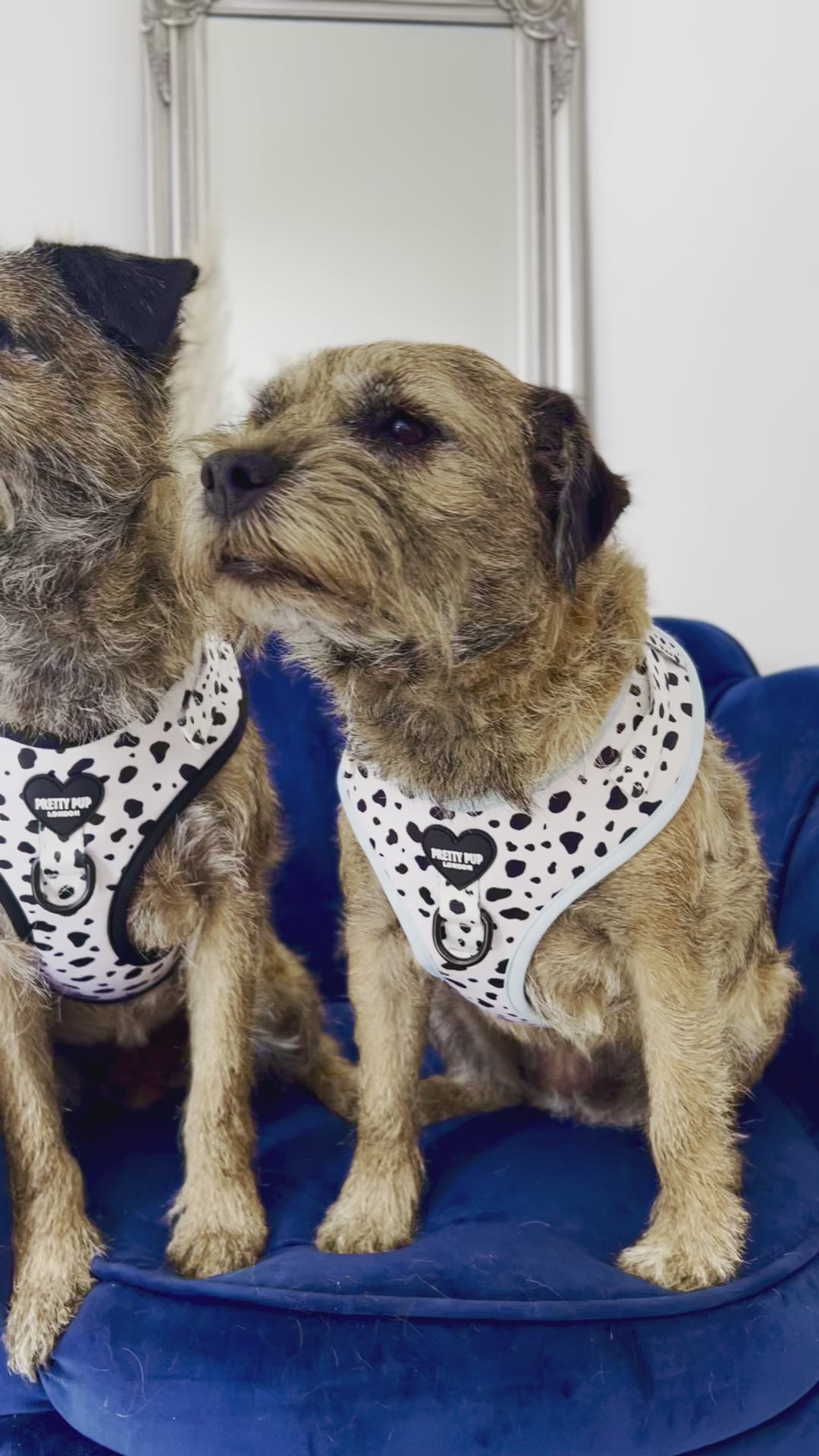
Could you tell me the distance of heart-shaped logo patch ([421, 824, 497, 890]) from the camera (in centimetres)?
125

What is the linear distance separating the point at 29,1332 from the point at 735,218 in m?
2.03

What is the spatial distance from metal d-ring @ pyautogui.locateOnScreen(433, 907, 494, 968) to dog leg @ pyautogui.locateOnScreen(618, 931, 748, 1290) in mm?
168

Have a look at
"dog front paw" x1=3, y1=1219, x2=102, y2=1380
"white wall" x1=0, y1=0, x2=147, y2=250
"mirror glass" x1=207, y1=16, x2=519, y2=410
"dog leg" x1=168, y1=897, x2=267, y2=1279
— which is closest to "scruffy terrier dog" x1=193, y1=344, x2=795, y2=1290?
"dog leg" x1=168, y1=897, x2=267, y2=1279

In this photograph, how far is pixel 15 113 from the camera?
257 cm

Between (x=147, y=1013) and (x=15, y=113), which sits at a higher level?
(x=15, y=113)

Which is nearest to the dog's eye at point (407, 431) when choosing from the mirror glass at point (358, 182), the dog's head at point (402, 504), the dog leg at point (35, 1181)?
the dog's head at point (402, 504)

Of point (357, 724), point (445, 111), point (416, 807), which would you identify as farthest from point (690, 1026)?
point (445, 111)

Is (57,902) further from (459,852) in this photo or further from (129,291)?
(129,291)

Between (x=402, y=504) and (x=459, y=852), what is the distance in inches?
14.9

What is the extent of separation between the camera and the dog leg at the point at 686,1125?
1.24 m

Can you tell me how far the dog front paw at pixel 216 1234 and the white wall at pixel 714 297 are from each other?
1.29 metres

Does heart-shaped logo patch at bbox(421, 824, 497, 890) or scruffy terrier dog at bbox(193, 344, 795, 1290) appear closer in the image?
scruffy terrier dog at bbox(193, 344, 795, 1290)

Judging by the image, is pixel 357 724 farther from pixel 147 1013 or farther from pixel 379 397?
pixel 147 1013

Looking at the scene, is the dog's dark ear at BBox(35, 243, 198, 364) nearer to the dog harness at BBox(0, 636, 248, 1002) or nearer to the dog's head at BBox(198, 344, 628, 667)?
the dog's head at BBox(198, 344, 628, 667)
